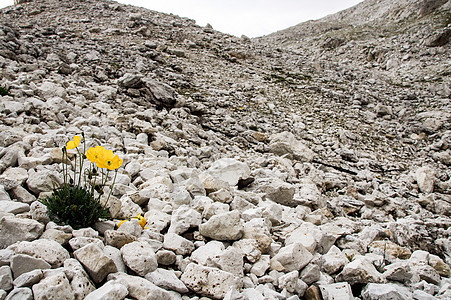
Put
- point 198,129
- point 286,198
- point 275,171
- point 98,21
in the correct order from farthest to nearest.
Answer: point 98,21
point 198,129
point 275,171
point 286,198

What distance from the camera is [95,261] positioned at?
7.00 ft

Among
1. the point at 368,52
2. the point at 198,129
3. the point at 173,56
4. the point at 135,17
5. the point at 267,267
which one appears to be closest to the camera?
the point at 267,267


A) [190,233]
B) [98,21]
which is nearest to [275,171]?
[190,233]

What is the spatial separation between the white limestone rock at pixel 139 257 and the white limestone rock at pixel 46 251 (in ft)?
1.51

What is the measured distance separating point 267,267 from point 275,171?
3.64m

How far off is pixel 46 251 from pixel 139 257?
27.6 inches

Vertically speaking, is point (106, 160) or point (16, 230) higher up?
point (106, 160)

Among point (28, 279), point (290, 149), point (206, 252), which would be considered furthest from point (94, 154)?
point (290, 149)

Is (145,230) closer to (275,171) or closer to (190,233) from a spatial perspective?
(190,233)

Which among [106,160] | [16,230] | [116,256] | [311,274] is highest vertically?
[106,160]

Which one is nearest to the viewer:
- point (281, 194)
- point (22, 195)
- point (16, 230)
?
point (16, 230)

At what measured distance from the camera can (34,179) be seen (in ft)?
10.4

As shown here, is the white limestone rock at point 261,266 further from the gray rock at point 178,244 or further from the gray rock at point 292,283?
the gray rock at point 178,244

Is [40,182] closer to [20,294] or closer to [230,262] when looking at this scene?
[20,294]
